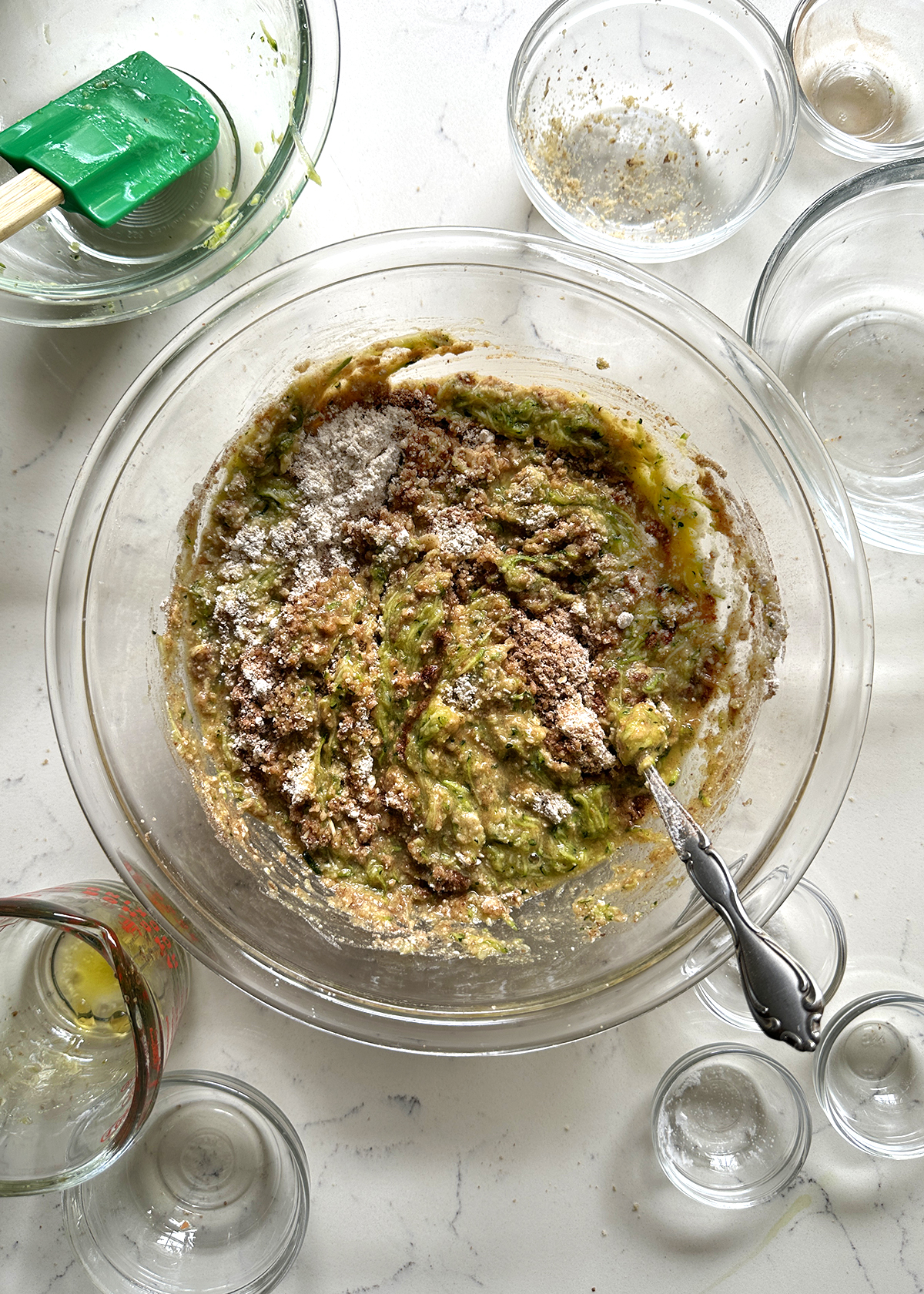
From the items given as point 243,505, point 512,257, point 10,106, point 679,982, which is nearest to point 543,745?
point 679,982

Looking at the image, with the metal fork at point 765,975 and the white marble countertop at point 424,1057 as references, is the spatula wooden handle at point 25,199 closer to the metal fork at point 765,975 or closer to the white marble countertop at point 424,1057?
the white marble countertop at point 424,1057

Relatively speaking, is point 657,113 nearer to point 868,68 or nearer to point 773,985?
point 868,68

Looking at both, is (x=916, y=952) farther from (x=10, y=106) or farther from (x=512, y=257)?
(x=10, y=106)

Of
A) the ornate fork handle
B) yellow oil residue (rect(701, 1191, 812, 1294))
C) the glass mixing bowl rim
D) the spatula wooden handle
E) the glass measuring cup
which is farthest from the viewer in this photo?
yellow oil residue (rect(701, 1191, 812, 1294))

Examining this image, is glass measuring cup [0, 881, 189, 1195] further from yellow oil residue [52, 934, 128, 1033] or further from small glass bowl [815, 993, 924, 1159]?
small glass bowl [815, 993, 924, 1159]

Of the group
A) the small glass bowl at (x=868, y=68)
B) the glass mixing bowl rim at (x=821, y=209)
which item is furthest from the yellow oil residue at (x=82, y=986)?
the small glass bowl at (x=868, y=68)

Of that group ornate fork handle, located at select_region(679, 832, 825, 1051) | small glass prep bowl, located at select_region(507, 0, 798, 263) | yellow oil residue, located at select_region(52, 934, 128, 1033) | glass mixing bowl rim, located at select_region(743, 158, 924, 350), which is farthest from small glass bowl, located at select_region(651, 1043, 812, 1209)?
small glass prep bowl, located at select_region(507, 0, 798, 263)
